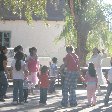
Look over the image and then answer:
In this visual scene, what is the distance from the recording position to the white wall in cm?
2898

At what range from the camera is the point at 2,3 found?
14375 millimetres

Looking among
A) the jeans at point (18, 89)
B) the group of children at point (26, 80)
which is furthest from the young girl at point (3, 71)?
the jeans at point (18, 89)

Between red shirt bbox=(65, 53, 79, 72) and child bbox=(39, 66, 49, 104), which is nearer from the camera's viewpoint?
red shirt bbox=(65, 53, 79, 72)

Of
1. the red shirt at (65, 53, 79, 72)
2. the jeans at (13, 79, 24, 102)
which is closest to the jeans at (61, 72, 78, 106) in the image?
the red shirt at (65, 53, 79, 72)

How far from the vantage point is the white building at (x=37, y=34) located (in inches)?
1141

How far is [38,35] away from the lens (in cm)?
2934

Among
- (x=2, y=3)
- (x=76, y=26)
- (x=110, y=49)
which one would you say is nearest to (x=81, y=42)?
(x=76, y=26)

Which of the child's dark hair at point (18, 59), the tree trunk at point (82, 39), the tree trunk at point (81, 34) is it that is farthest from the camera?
the tree trunk at point (82, 39)

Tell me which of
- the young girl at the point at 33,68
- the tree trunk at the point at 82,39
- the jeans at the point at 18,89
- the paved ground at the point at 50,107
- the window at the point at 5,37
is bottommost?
the paved ground at the point at 50,107

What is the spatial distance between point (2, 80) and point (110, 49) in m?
13.4

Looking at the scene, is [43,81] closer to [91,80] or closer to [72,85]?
[72,85]

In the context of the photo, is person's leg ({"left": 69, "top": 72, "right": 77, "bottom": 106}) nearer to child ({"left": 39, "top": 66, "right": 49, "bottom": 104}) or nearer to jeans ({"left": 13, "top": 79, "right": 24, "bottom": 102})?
child ({"left": 39, "top": 66, "right": 49, "bottom": 104})

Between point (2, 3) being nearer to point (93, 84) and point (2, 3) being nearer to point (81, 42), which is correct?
point (93, 84)

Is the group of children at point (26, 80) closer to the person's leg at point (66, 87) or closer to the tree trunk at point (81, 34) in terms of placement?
the person's leg at point (66, 87)
